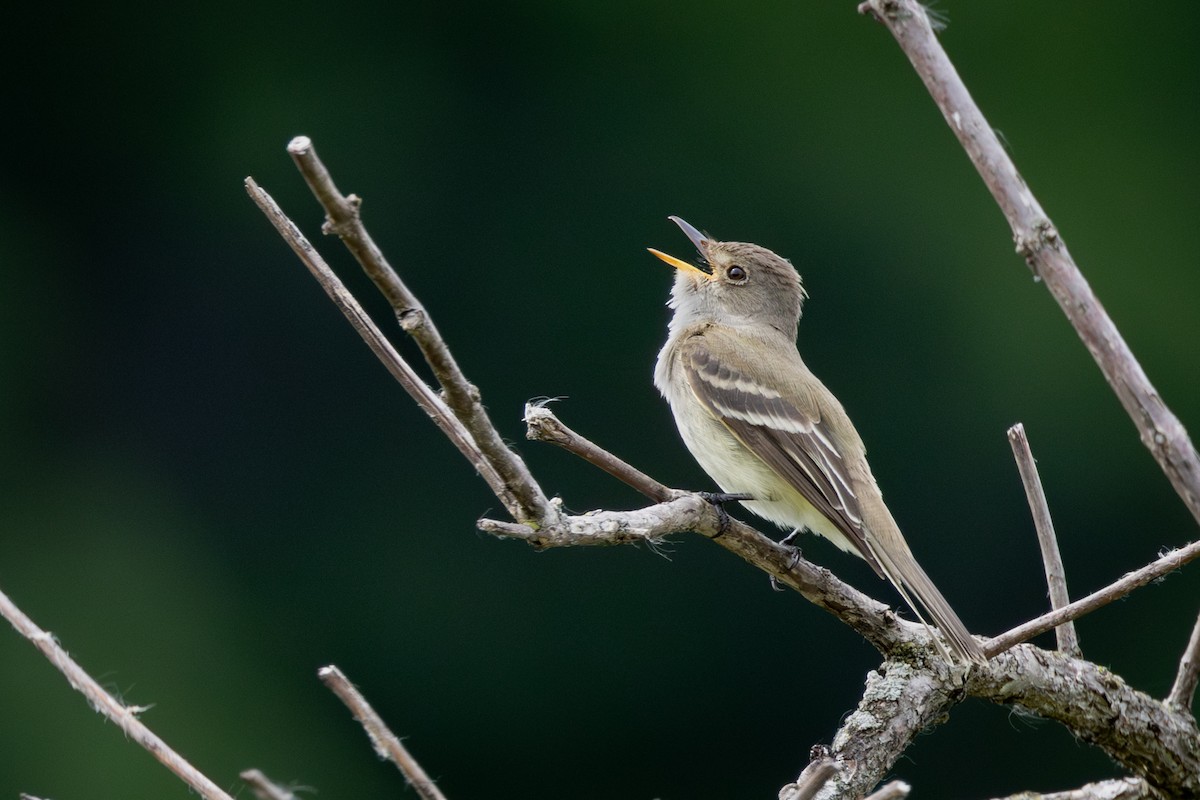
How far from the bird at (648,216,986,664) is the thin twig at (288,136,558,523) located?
5.78 ft

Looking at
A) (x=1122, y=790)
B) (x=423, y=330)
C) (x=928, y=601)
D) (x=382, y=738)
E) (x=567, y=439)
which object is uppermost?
(x=423, y=330)

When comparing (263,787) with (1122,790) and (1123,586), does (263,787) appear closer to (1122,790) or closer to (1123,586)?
(1123,586)

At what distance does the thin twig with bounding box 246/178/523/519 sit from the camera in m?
2.78

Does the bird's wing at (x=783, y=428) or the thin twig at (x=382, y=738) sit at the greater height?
the thin twig at (x=382, y=738)

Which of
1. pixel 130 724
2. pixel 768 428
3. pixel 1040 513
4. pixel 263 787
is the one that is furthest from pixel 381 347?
pixel 768 428

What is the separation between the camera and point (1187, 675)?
361 centimetres

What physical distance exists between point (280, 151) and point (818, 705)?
22.6ft

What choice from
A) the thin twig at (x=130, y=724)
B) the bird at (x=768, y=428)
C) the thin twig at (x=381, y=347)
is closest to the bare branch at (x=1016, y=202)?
the thin twig at (x=381, y=347)

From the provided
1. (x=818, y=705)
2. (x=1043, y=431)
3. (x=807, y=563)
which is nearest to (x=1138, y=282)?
(x=1043, y=431)

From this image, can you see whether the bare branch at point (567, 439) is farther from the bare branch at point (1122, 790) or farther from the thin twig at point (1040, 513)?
the bare branch at point (1122, 790)

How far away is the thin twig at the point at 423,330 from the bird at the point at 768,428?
5.78 ft

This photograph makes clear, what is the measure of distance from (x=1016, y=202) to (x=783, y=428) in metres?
3.16

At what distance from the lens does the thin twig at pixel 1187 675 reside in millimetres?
3506

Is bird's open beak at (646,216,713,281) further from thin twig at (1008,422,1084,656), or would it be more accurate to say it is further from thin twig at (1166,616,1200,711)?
thin twig at (1166,616,1200,711)
